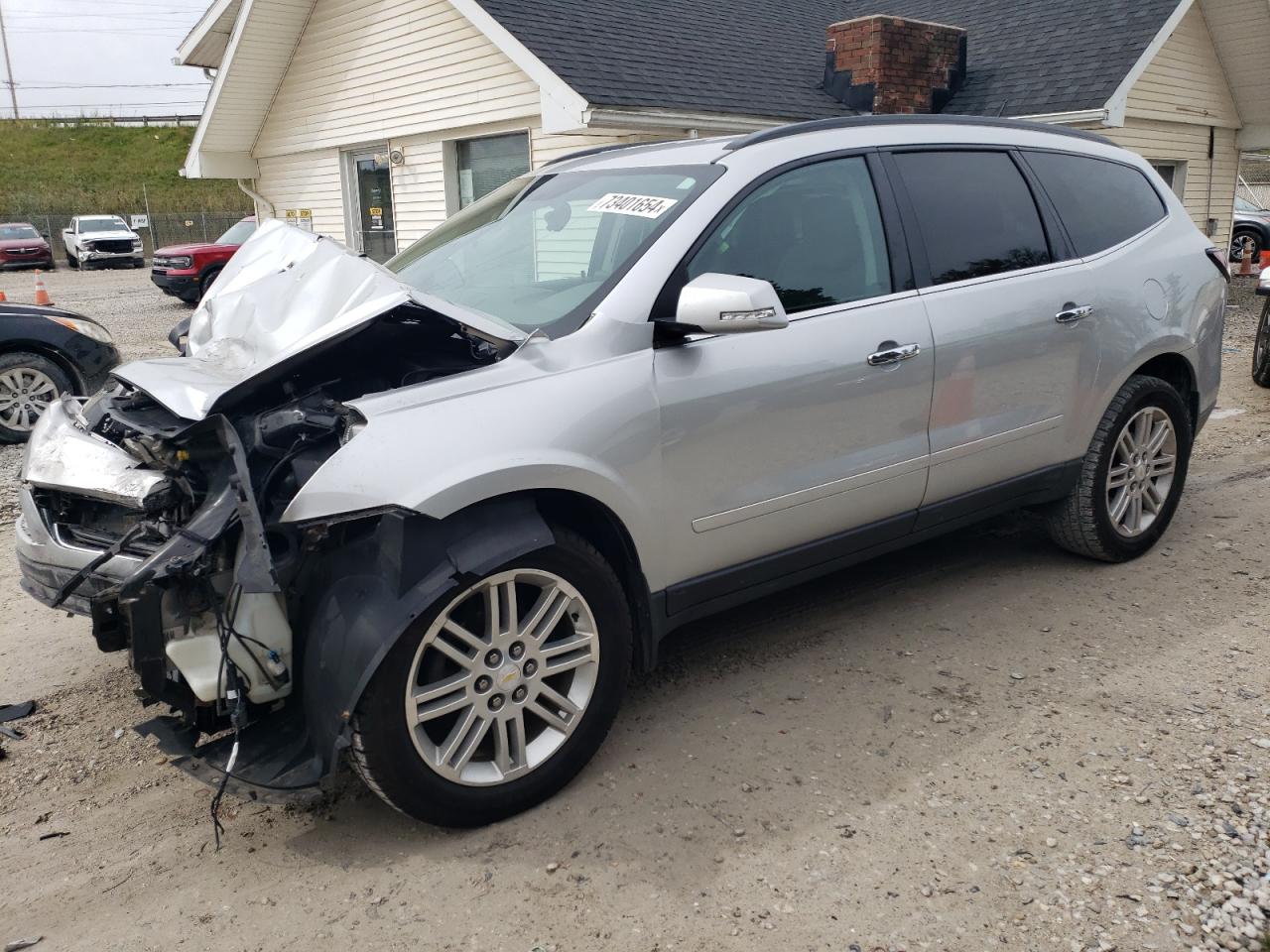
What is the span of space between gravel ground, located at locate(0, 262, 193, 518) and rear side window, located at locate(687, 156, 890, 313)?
505 centimetres

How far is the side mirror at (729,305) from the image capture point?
9.54 feet

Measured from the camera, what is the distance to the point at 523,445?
279 cm

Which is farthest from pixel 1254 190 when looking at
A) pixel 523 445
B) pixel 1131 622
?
pixel 523 445

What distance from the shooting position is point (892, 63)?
12.8m

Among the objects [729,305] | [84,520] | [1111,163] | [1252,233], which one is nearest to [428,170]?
[1111,163]

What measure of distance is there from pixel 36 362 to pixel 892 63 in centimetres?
1021

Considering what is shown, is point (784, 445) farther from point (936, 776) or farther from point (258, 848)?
point (258, 848)

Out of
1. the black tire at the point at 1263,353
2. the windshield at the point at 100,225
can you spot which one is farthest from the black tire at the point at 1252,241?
the windshield at the point at 100,225

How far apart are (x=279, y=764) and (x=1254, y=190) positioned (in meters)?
38.5

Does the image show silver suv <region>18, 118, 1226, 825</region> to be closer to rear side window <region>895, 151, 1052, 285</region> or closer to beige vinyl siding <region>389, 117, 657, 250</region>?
rear side window <region>895, 151, 1052, 285</region>

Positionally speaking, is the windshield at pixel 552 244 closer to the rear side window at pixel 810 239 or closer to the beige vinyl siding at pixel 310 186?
the rear side window at pixel 810 239

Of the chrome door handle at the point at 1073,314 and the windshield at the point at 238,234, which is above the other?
the chrome door handle at the point at 1073,314

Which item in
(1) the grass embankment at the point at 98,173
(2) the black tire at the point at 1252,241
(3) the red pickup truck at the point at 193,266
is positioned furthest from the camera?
(1) the grass embankment at the point at 98,173

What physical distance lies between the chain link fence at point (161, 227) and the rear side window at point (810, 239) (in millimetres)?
42216
